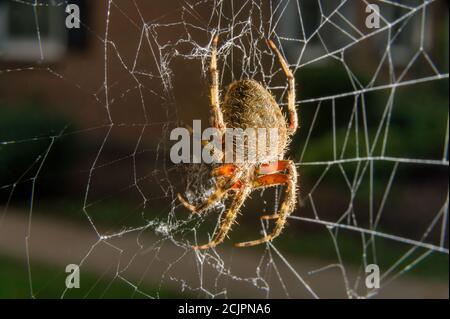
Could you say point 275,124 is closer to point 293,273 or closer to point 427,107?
point 293,273

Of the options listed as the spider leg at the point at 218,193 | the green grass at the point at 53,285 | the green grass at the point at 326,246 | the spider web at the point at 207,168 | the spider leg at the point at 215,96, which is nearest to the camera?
the spider leg at the point at 215,96

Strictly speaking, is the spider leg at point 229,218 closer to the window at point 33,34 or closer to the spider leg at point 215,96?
the spider leg at point 215,96

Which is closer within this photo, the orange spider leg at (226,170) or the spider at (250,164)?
the spider at (250,164)

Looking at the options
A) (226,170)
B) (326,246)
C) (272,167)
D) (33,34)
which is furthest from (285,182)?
(33,34)

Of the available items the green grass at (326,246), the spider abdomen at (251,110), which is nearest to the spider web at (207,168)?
the green grass at (326,246)

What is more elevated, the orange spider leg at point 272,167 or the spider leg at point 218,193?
the orange spider leg at point 272,167

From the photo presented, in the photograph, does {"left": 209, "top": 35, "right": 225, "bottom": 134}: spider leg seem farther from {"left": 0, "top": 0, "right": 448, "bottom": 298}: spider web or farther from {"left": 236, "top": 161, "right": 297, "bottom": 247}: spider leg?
{"left": 236, "top": 161, "right": 297, "bottom": 247}: spider leg

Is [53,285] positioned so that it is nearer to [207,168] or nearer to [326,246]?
[207,168]

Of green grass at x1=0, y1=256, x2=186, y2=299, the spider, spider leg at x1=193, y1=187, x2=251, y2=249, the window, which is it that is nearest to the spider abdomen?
the spider
